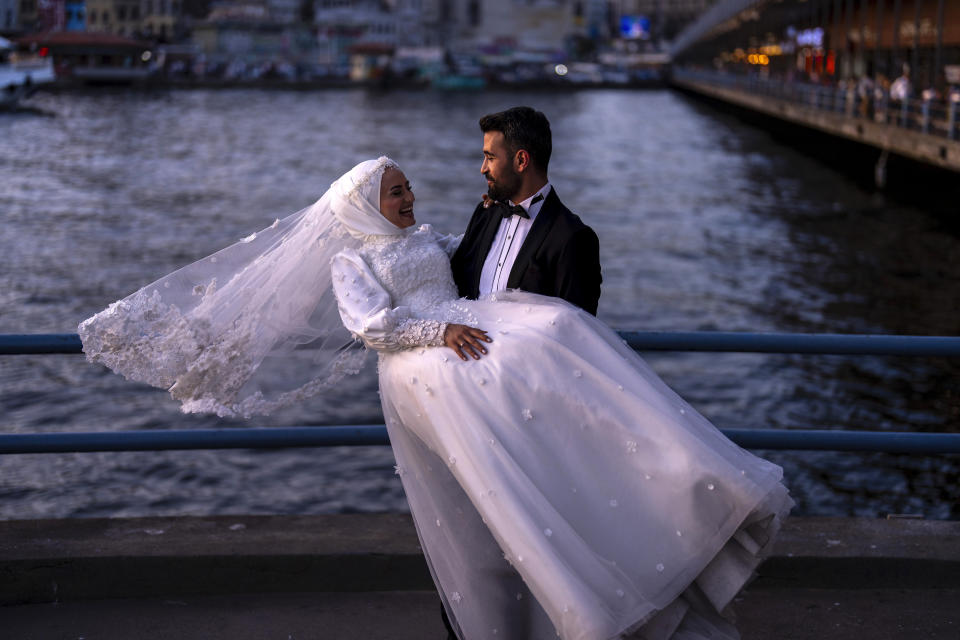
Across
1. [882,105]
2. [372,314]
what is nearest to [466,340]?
[372,314]

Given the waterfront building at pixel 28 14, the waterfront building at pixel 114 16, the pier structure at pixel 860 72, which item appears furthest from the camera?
A: the waterfront building at pixel 114 16

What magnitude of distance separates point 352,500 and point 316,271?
6062 millimetres

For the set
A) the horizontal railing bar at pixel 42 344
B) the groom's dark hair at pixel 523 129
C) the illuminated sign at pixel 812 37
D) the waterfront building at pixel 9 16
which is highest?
the waterfront building at pixel 9 16

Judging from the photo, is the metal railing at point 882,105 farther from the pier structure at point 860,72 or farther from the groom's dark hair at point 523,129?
the groom's dark hair at point 523,129

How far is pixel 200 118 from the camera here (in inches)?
2537

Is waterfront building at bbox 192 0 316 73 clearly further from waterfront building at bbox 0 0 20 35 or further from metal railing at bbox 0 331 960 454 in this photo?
metal railing at bbox 0 331 960 454

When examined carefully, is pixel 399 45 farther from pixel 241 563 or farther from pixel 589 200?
pixel 241 563

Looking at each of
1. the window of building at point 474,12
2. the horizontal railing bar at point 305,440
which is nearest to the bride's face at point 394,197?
the horizontal railing bar at point 305,440

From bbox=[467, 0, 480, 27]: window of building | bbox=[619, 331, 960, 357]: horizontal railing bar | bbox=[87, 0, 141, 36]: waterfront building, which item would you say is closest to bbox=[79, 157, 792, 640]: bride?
bbox=[619, 331, 960, 357]: horizontal railing bar

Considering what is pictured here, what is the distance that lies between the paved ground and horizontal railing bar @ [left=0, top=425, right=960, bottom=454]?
0.49 meters

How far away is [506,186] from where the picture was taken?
3.63 m

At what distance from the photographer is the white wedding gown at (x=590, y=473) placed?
3283mm

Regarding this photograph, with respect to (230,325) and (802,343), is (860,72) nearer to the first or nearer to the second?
(802,343)

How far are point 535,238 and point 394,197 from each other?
0.43 metres
